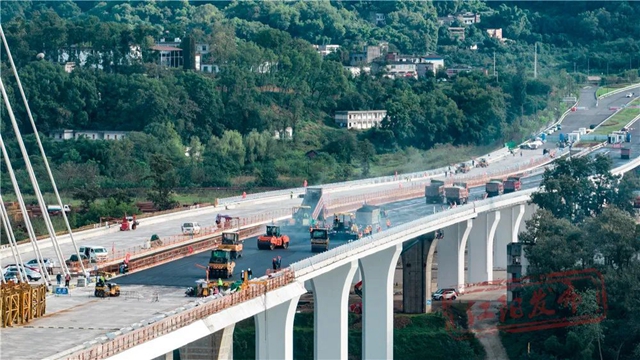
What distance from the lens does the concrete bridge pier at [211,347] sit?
46.4m

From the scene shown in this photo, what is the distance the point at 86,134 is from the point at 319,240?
5776 centimetres

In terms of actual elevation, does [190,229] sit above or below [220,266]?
below

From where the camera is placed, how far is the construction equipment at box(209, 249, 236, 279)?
48750 millimetres

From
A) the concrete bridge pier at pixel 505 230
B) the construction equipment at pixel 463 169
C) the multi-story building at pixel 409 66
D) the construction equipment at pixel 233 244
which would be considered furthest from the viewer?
the multi-story building at pixel 409 66

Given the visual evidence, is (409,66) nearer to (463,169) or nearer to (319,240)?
(463,169)

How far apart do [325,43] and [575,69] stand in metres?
25.5

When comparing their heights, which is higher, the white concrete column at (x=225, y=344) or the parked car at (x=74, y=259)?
the parked car at (x=74, y=259)

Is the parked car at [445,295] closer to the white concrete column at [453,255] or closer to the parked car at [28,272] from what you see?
the white concrete column at [453,255]

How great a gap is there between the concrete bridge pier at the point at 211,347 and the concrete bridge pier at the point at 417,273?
26.4 meters

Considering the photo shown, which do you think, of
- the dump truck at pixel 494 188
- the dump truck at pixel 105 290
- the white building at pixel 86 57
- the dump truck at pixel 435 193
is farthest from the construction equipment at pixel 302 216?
the white building at pixel 86 57

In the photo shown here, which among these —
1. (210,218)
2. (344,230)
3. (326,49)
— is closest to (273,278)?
(344,230)

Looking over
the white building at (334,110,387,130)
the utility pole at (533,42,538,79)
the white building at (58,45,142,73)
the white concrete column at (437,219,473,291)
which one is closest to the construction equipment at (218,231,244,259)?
the white concrete column at (437,219,473,291)

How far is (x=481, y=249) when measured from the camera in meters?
80.9

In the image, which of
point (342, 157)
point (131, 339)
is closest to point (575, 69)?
point (342, 157)
